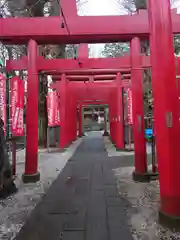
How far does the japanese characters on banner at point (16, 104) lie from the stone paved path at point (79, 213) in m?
1.90

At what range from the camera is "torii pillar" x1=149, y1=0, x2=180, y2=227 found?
310 cm

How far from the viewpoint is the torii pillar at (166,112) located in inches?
122

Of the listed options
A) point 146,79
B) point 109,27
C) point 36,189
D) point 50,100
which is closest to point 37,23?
point 109,27

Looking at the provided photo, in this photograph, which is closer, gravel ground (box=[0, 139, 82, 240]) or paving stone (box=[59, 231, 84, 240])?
paving stone (box=[59, 231, 84, 240])

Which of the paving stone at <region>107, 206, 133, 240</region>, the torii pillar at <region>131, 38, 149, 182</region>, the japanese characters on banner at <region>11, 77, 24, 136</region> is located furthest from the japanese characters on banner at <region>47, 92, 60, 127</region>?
the paving stone at <region>107, 206, 133, 240</region>

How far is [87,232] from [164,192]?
1.16m

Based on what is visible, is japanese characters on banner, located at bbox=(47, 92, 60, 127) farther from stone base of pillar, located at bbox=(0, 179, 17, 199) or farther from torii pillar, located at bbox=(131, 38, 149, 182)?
stone base of pillar, located at bbox=(0, 179, 17, 199)

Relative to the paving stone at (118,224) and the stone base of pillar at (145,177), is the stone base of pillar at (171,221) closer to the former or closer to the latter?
the paving stone at (118,224)

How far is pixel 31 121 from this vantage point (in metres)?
5.87

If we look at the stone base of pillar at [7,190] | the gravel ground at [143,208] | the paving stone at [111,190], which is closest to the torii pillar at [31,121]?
the stone base of pillar at [7,190]

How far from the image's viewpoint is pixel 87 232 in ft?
10.1

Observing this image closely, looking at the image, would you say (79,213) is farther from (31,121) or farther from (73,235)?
(31,121)

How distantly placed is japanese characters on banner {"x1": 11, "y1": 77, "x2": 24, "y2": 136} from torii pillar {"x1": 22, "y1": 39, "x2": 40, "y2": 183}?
2.46ft

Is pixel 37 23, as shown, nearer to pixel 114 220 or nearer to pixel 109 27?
pixel 109 27
